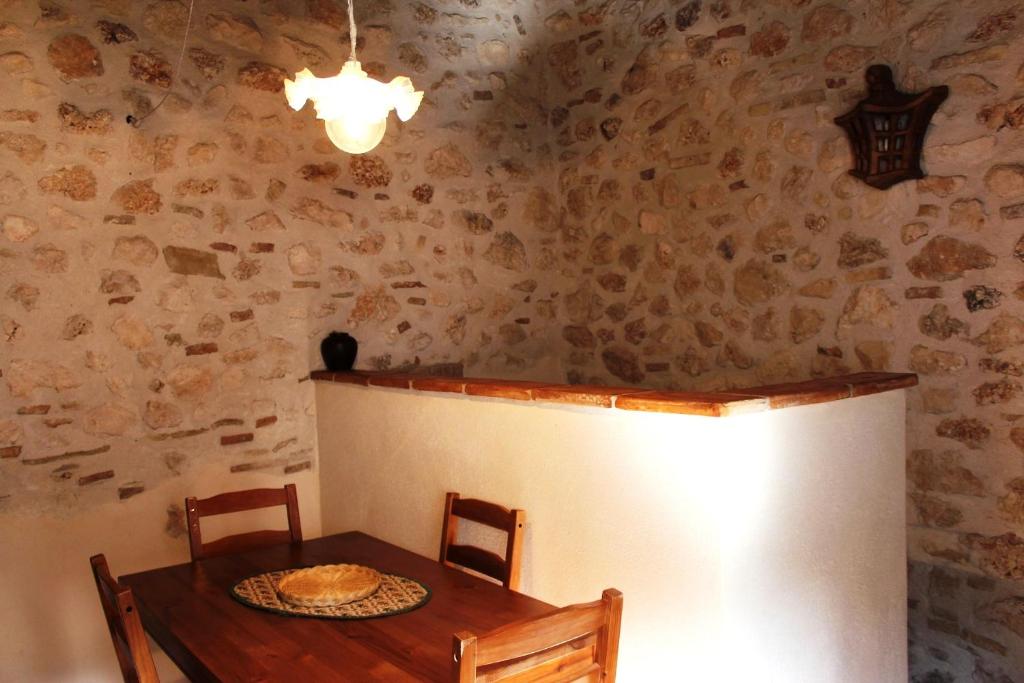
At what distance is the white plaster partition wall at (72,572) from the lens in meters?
2.50

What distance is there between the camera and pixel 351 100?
193 cm

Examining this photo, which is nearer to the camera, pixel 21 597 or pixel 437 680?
pixel 437 680

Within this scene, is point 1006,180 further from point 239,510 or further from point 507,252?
point 239,510

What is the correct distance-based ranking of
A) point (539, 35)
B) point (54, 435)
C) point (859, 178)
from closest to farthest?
point (54, 435) < point (859, 178) < point (539, 35)

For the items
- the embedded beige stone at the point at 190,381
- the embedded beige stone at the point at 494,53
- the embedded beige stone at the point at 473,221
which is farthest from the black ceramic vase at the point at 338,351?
the embedded beige stone at the point at 494,53

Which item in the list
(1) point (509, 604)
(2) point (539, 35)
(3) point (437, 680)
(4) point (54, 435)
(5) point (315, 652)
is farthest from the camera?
(2) point (539, 35)

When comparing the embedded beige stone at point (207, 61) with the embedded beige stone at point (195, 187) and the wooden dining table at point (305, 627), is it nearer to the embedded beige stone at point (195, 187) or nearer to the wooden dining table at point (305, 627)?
the embedded beige stone at point (195, 187)

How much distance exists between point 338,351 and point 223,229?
25.5 inches

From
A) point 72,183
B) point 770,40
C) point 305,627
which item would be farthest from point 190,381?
point 770,40

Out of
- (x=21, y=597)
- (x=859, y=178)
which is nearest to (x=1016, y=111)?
(x=859, y=178)

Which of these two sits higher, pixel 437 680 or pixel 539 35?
pixel 539 35

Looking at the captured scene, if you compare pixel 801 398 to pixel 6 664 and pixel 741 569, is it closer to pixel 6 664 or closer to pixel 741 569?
pixel 741 569

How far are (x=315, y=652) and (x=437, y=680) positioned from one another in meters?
0.30

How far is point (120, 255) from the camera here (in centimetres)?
271
